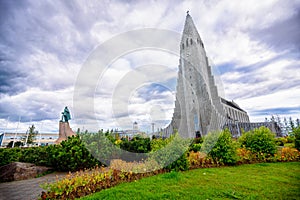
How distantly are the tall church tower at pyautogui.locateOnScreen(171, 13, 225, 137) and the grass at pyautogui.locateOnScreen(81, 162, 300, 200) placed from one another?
20.0 meters

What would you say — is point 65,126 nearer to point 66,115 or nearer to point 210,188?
point 66,115

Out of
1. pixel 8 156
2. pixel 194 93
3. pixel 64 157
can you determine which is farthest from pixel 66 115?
pixel 194 93

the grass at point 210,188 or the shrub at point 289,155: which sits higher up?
the shrub at point 289,155

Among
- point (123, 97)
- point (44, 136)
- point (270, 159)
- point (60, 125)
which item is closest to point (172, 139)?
point (123, 97)

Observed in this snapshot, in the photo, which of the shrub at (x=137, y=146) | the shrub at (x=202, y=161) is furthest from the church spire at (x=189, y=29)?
the shrub at (x=202, y=161)

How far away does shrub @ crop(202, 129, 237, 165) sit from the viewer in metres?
6.27

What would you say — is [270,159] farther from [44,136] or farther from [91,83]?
[44,136]

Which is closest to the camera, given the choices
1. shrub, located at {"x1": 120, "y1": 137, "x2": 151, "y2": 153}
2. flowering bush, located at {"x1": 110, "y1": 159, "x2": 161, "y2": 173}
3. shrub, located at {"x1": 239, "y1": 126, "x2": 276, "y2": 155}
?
flowering bush, located at {"x1": 110, "y1": 159, "x2": 161, "y2": 173}

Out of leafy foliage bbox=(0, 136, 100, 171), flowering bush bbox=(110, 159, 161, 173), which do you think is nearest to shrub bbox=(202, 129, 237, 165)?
flowering bush bbox=(110, 159, 161, 173)

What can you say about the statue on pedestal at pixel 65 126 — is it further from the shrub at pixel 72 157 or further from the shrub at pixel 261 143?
the shrub at pixel 261 143

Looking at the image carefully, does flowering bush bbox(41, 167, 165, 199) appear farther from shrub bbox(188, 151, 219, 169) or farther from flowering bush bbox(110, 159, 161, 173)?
shrub bbox(188, 151, 219, 169)

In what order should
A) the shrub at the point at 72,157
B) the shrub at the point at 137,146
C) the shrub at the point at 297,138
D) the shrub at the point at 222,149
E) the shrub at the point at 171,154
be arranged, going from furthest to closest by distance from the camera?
the shrub at the point at 297,138 < the shrub at the point at 137,146 < the shrub at the point at 72,157 < the shrub at the point at 222,149 < the shrub at the point at 171,154

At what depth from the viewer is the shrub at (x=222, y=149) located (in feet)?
20.6

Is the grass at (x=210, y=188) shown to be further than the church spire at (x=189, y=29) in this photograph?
No
